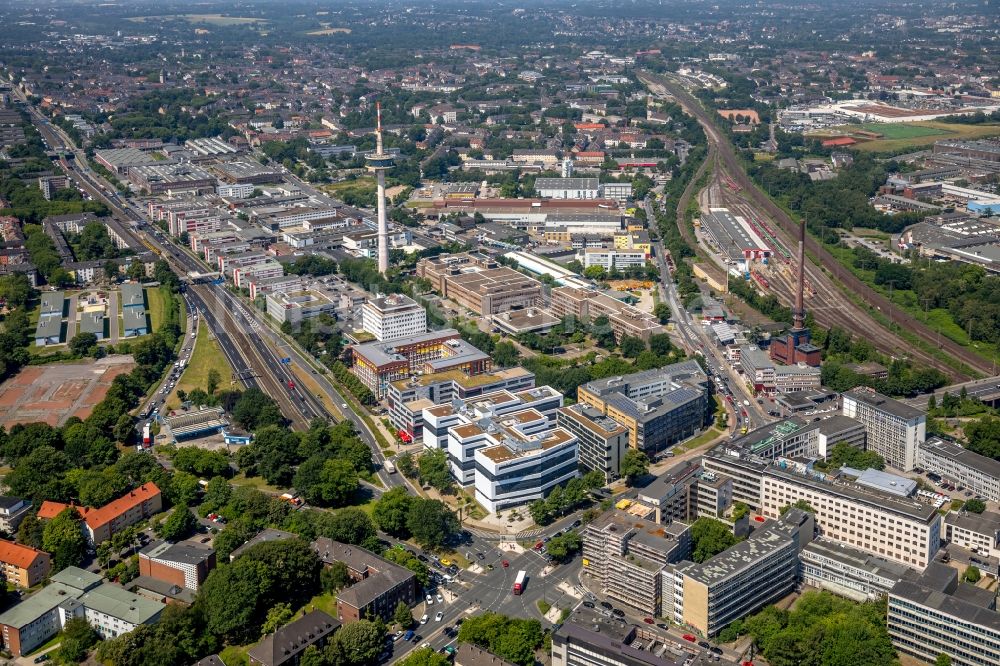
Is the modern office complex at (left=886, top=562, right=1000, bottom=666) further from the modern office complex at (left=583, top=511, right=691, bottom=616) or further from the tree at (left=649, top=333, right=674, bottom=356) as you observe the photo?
the tree at (left=649, top=333, right=674, bottom=356)

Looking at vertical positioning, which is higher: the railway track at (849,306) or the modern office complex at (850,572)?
the railway track at (849,306)

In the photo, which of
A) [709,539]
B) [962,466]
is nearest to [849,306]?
[962,466]

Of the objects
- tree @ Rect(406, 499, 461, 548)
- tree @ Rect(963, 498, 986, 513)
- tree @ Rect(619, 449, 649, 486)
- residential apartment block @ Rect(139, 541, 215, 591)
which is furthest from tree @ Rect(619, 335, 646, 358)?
residential apartment block @ Rect(139, 541, 215, 591)

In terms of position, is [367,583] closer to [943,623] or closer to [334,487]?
[334,487]

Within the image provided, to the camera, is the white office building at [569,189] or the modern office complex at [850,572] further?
the white office building at [569,189]

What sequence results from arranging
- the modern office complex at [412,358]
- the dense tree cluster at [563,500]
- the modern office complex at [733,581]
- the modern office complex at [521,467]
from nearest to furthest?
the modern office complex at [733,581]
the dense tree cluster at [563,500]
the modern office complex at [521,467]
the modern office complex at [412,358]

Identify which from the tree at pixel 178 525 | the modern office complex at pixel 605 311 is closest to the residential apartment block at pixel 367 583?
the tree at pixel 178 525

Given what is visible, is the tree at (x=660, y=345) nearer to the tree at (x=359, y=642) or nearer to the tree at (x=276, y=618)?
the tree at (x=276, y=618)

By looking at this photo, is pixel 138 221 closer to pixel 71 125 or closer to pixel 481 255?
pixel 481 255
